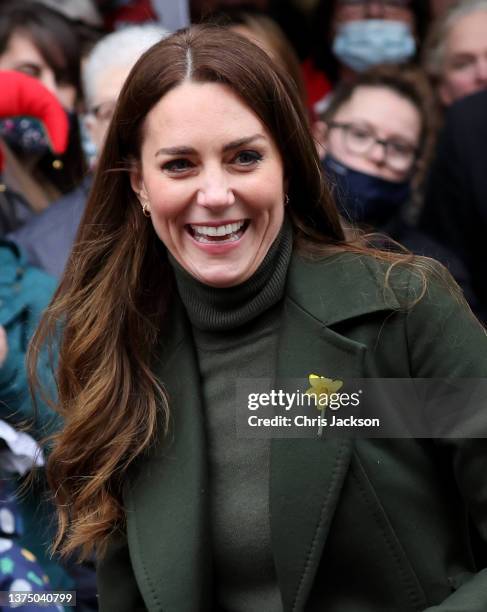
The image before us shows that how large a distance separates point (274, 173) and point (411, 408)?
558 millimetres

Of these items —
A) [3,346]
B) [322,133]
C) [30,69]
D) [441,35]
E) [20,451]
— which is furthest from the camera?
[441,35]

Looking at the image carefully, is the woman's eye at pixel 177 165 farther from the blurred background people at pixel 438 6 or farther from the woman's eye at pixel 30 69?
the blurred background people at pixel 438 6

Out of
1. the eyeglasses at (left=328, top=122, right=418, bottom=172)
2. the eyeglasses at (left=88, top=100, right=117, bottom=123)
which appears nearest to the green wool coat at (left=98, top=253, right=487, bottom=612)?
the eyeglasses at (left=328, top=122, right=418, bottom=172)

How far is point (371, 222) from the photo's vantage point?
3799 millimetres

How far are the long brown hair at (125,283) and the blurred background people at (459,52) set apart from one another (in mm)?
2117

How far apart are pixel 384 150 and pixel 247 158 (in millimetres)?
1626

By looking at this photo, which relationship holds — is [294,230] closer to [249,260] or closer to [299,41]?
[249,260]

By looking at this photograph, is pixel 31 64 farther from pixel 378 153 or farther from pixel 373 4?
pixel 373 4

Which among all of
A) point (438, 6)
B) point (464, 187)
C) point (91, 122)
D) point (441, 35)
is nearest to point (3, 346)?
point (91, 122)

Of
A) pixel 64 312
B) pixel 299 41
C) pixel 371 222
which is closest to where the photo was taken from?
pixel 64 312

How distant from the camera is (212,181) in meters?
2.17

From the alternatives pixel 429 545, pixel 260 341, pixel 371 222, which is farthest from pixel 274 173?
pixel 371 222

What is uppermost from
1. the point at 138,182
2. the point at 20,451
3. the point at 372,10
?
the point at 138,182

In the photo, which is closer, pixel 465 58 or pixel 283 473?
pixel 283 473
